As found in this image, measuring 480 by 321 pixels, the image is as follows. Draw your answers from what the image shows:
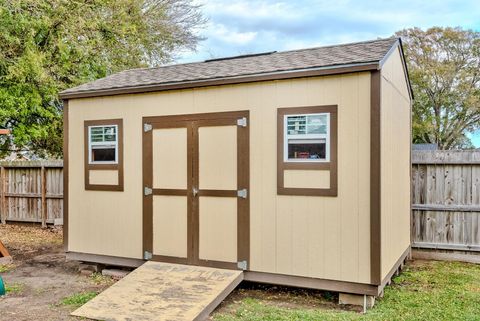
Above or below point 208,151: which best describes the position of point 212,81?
above

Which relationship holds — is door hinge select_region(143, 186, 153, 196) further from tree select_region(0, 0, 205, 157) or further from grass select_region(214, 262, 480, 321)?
tree select_region(0, 0, 205, 157)

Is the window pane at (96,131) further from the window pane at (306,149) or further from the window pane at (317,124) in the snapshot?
the window pane at (317,124)

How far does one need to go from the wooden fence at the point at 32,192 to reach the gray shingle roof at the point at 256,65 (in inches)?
159

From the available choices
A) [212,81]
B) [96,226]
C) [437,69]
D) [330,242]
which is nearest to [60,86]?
[96,226]

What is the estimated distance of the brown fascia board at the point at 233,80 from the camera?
462 centimetres

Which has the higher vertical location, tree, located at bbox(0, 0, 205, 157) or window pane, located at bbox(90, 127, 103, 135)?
tree, located at bbox(0, 0, 205, 157)

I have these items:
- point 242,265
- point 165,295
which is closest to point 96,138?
point 165,295

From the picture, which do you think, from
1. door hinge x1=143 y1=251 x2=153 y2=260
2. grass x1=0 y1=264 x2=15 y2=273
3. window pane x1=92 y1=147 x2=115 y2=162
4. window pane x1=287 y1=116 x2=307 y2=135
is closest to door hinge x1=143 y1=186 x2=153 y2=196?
window pane x1=92 y1=147 x2=115 y2=162

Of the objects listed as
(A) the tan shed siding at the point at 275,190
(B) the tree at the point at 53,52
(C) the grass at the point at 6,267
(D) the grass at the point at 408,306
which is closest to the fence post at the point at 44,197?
(B) the tree at the point at 53,52

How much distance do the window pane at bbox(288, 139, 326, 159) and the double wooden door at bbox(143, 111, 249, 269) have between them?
0.59m

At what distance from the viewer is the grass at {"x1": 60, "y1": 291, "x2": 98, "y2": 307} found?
16.2 feet

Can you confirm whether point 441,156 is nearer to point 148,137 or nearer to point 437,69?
point 148,137

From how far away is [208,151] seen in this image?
5.54 meters

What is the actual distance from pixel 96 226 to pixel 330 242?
352 cm
